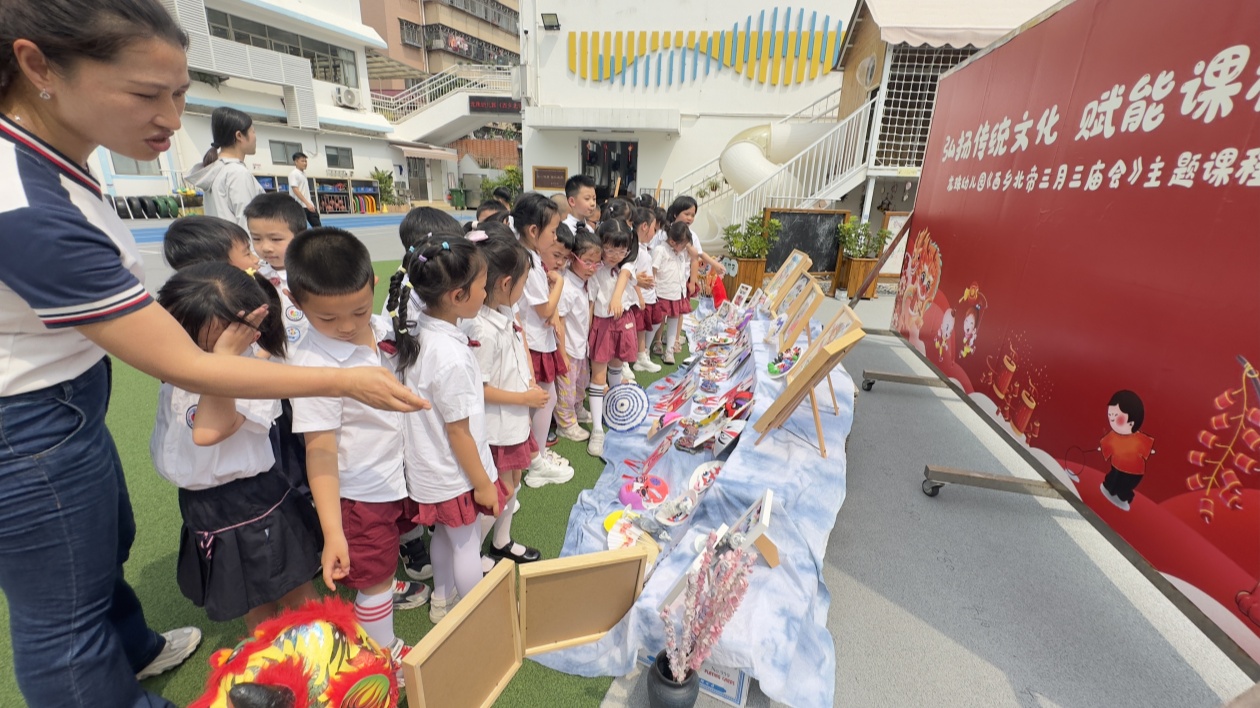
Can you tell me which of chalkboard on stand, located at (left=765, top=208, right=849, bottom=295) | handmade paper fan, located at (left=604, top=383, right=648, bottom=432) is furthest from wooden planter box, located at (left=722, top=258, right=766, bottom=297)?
handmade paper fan, located at (left=604, top=383, right=648, bottom=432)

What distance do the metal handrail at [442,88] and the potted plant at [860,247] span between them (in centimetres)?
1665

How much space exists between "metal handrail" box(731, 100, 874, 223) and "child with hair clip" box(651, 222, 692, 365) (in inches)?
203

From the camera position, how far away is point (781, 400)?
2.44m

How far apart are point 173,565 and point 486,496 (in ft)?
5.29

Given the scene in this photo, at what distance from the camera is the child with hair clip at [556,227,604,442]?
3096 mm

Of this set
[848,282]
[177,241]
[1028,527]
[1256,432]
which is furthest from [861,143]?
[177,241]

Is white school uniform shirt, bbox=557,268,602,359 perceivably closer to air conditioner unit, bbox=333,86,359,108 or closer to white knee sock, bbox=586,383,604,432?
white knee sock, bbox=586,383,604,432

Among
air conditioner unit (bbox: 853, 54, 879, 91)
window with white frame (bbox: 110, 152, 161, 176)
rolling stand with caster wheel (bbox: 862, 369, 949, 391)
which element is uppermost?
air conditioner unit (bbox: 853, 54, 879, 91)

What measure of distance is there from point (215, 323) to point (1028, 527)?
3595mm

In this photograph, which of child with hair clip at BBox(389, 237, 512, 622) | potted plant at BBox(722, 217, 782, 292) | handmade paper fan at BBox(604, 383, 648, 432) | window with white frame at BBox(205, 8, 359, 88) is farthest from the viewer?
window with white frame at BBox(205, 8, 359, 88)

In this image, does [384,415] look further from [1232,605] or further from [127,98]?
[1232,605]

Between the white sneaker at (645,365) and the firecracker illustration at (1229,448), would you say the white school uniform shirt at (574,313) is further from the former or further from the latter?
the firecracker illustration at (1229,448)

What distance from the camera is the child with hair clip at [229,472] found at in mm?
1262

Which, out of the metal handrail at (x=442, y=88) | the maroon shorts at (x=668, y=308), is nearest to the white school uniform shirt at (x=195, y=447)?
the maroon shorts at (x=668, y=308)
